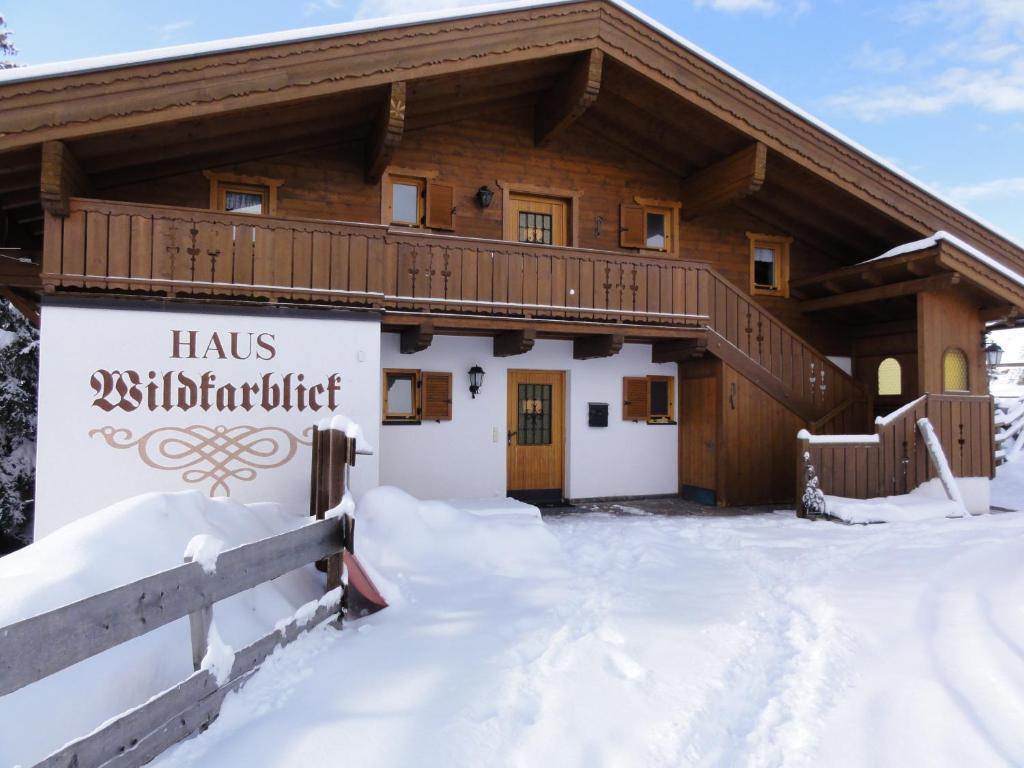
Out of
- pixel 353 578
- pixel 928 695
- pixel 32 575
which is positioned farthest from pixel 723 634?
pixel 32 575

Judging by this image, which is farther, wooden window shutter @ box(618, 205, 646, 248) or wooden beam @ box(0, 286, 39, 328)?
wooden window shutter @ box(618, 205, 646, 248)

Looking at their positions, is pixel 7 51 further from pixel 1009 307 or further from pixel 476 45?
pixel 1009 307

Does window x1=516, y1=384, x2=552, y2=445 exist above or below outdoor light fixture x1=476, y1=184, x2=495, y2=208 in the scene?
below

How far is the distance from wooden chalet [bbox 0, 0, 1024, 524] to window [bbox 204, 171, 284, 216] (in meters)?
0.03

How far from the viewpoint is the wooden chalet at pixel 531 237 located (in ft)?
26.0

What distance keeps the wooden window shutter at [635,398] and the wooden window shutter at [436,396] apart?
330 cm

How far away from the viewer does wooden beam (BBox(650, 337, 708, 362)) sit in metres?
10.7

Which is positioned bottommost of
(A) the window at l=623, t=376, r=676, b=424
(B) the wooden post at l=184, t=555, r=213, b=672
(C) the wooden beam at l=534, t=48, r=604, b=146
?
(B) the wooden post at l=184, t=555, r=213, b=672

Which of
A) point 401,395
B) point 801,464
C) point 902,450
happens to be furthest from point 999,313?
point 401,395

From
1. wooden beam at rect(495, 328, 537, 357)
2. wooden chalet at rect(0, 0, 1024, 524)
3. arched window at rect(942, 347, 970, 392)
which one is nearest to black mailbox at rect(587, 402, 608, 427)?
wooden chalet at rect(0, 0, 1024, 524)

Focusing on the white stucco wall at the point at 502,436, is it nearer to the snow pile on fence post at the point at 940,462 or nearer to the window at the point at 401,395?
the window at the point at 401,395

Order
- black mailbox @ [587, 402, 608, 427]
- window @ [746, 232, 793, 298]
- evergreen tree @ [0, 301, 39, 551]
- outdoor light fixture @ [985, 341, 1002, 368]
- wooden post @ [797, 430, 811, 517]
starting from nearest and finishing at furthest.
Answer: wooden post @ [797, 430, 811, 517] < evergreen tree @ [0, 301, 39, 551] < black mailbox @ [587, 402, 608, 427] < outdoor light fixture @ [985, 341, 1002, 368] < window @ [746, 232, 793, 298]

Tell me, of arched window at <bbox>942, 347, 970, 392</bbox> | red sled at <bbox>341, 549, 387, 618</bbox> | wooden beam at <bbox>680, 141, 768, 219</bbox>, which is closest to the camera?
red sled at <bbox>341, 549, 387, 618</bbox>

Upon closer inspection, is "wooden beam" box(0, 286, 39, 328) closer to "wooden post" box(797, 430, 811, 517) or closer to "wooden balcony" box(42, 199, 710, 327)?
"wooden balcony" box(42, 199, 710, 327)
